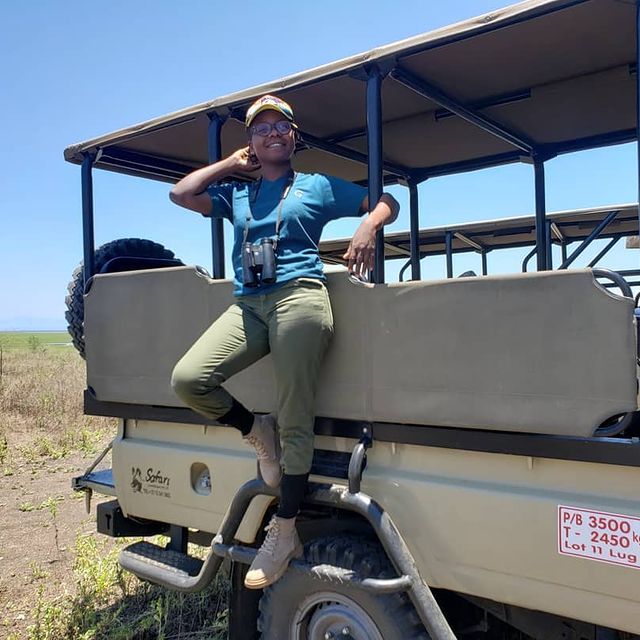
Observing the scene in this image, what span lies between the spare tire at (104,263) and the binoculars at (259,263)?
1.51m

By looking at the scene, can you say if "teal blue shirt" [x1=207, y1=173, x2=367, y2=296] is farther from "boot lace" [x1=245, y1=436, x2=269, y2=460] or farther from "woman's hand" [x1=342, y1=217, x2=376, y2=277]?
"boot lace" [x1=245, y1=436, x2=269, y2=460]

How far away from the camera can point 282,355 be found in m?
2.52

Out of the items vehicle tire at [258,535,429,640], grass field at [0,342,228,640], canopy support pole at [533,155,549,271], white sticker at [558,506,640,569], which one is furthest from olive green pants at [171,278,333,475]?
canopy support pole at [533,155,549,271]

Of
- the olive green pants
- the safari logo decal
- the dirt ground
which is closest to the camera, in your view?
the olive green pants

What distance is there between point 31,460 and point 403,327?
24.1 feet

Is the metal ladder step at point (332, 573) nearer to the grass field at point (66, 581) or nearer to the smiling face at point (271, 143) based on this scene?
the grass field at point (66, 581)

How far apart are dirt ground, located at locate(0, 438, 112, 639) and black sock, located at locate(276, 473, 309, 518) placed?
90.9 inches

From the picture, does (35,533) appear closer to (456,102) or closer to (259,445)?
(259,445)

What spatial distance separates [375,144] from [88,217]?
191 centimetres

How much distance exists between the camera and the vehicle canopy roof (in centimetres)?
259

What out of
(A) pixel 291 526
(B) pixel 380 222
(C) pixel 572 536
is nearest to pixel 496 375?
(C) pixel 572 536

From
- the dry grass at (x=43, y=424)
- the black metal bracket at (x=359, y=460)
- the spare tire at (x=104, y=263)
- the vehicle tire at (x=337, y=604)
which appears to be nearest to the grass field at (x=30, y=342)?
the dry grass at (x=43, y=424)

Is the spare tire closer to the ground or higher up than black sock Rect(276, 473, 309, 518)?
higher up

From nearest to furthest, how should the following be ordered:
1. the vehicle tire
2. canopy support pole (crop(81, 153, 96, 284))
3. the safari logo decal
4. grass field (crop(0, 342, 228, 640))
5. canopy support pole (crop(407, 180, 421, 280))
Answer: the vehicle tire → the safari logo decal → canopy support pole (crop(81, 153, 96, 284)) → grass field (crop(0, 342, 228, 640)) → canopy support pole (crop(407, 180, 421, 280))
